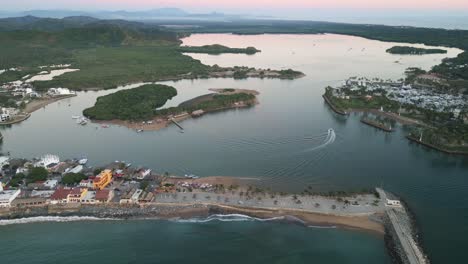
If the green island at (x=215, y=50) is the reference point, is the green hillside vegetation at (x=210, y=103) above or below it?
below

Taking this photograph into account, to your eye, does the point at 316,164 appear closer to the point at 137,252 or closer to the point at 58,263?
the point at 137,252

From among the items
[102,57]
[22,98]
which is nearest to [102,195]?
[22,98]

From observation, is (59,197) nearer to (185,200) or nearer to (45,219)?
(45,219)

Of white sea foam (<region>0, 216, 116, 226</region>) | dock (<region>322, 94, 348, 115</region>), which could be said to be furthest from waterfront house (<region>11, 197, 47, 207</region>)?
dock (<region>322, 94, 348, 115</region>)

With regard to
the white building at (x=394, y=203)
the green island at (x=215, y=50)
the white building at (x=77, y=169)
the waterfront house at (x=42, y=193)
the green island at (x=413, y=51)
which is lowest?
the waterfront house at (x=42, y=193)

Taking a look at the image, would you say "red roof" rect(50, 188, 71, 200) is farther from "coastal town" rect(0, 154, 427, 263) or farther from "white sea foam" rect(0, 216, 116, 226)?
"white sea foam" rect(0, 216, 116, 226)

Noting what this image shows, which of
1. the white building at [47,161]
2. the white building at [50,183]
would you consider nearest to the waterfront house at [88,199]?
the white building at [50,183]

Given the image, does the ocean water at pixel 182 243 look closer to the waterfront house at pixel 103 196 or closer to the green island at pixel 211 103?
the waterfront house at pixel 103 196
